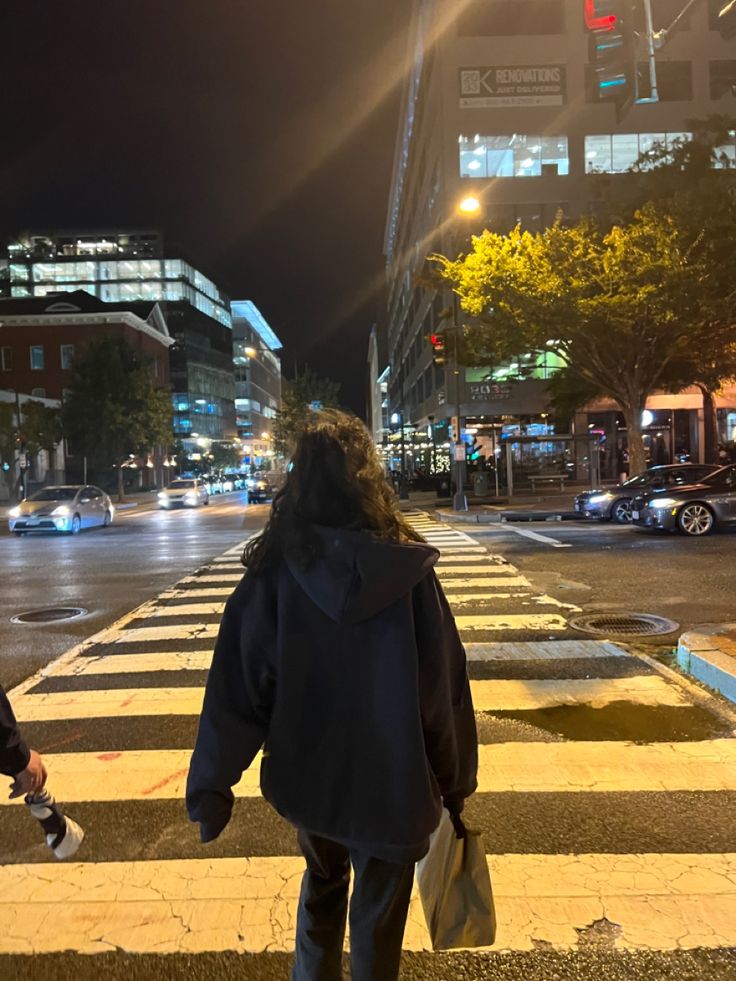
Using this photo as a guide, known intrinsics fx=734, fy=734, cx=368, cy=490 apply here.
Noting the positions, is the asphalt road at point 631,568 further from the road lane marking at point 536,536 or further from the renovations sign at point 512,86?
the renovations sign at point 512,86

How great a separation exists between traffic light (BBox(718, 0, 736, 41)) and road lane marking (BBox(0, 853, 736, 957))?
271 inches

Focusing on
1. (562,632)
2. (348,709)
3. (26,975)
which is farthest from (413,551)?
(562,632)

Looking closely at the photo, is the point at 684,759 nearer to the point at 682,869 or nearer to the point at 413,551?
the point at 682,869

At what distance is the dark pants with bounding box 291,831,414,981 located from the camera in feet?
6.81

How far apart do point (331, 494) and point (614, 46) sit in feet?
26.7

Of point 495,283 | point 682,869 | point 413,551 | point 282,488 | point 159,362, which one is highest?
point 159,362

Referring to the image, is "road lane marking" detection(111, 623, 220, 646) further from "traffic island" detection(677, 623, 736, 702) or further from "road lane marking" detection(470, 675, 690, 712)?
"traffic island" detection(677, 623, 736, 702)

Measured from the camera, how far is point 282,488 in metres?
Result: 2.32

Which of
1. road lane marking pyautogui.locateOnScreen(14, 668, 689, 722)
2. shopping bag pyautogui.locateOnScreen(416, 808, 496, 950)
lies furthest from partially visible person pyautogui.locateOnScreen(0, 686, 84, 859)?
road lane marking pyautogui.locateOnScreen(14, 668, 689, 722)

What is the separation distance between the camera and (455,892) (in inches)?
87.0

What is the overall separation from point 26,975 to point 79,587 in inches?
373

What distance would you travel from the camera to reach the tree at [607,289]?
1961 centimetres

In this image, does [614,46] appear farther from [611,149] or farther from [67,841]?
[611,149]

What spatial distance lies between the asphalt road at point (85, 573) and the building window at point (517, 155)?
76.2 feet
